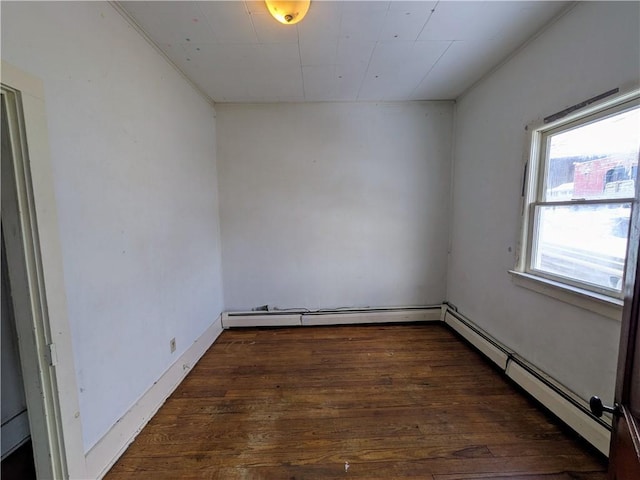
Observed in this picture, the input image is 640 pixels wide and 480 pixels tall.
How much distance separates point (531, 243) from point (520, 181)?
50 centimetres

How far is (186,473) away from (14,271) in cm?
129

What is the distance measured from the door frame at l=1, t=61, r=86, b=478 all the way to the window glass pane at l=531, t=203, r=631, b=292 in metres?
2.83

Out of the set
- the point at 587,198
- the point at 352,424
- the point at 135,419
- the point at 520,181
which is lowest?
the point at 352,424

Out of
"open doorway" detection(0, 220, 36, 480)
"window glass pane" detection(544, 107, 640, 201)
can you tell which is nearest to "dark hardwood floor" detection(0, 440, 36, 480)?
"open doorway" detection(0, 220, 36, 480)

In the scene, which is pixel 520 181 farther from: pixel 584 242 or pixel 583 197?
pixel 584 242

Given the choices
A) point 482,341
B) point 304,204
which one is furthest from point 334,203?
point 482,341

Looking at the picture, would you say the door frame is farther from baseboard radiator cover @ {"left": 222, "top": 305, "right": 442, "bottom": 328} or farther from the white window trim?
the white window trim

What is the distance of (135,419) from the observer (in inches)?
64.2

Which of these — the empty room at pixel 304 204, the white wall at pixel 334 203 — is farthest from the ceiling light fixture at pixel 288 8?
the white wall at pixel 334 203

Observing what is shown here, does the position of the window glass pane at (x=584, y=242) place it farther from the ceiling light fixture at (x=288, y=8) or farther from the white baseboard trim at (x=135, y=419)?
the white baseboard trim at (x=135, y=419)

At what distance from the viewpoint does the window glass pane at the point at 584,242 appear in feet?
4.75

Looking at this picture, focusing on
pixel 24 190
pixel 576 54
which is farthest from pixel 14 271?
pixel 576 54

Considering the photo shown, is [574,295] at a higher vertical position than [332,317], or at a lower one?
higher

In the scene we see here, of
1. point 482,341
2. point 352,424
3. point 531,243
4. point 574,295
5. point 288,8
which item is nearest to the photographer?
point 288,8
